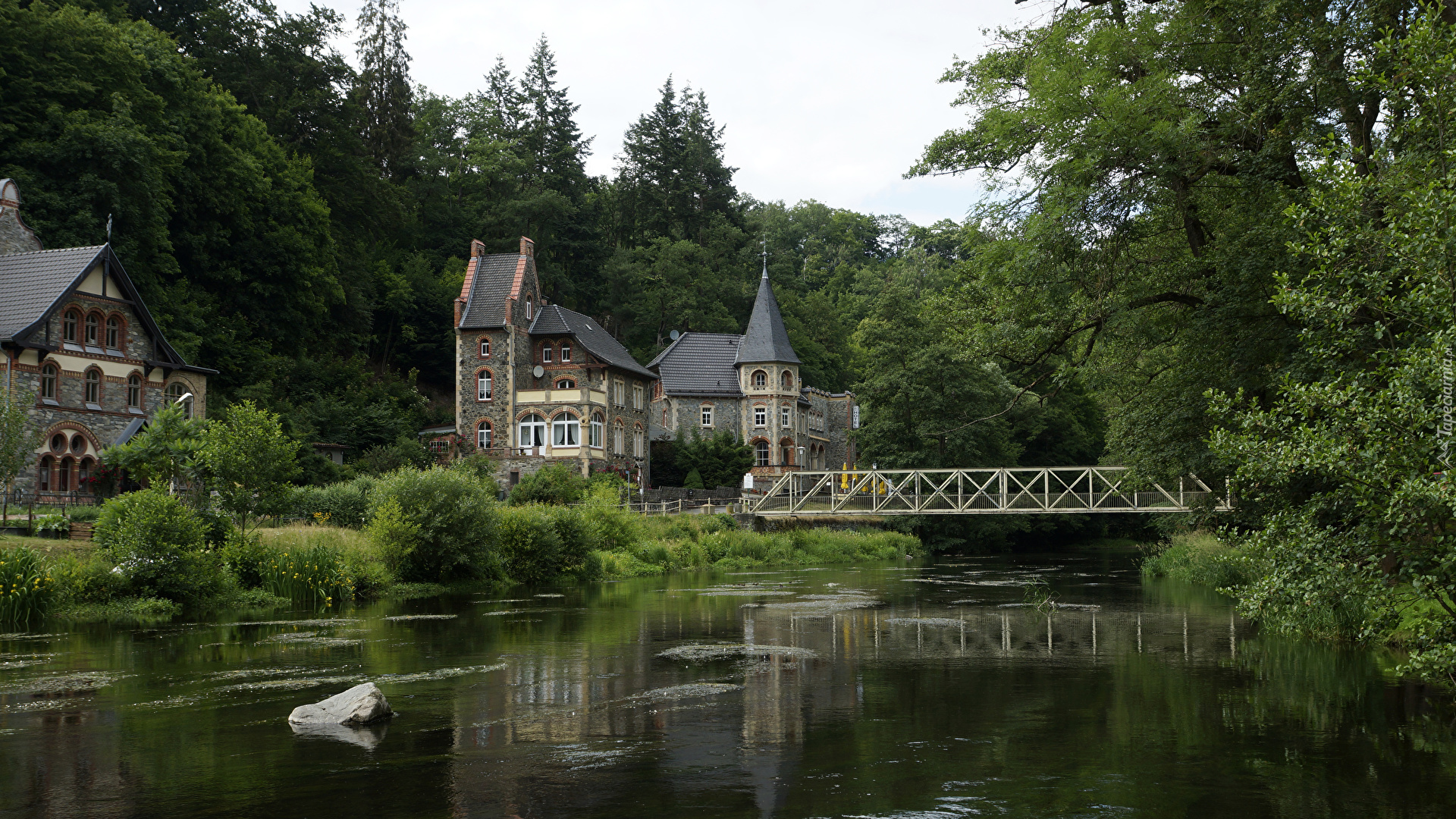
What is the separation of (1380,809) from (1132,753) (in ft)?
7.01

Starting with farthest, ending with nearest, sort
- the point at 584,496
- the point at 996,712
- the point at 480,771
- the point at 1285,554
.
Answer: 1. the point at 584,496
2. the point at 996,712
3. the point at 1285,554
4. the point at 480,771

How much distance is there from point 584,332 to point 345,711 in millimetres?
52944

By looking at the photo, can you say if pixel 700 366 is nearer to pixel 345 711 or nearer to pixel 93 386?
pixel 93 386

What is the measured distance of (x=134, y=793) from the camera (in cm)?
859

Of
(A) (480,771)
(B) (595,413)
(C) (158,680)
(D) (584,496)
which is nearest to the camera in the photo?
(A) (480,771)

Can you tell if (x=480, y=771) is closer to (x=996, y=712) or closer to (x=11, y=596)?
(x=996, y=712)

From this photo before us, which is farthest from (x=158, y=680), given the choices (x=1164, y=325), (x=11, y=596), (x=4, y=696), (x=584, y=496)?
(x=584, y=496)

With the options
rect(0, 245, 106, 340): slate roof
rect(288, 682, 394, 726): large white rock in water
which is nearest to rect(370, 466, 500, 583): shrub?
rect(0, 245, 106, 340): slate roof

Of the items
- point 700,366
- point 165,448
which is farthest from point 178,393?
point 700,366

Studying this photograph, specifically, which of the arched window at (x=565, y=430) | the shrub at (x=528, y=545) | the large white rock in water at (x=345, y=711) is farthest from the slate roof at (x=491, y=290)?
the large white rock in water at (x=345, y=711)

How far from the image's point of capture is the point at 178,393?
44.4 meters

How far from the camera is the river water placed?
28.1 ft

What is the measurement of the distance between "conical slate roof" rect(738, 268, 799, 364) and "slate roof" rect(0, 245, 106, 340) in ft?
125

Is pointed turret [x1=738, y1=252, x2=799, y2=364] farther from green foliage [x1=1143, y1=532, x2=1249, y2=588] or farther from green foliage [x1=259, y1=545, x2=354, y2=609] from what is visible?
green foliage [x1=259, y1=545, x2=354, y2=609]
